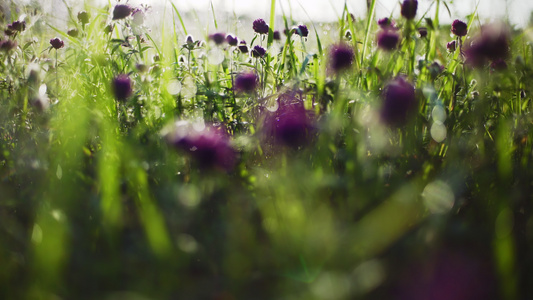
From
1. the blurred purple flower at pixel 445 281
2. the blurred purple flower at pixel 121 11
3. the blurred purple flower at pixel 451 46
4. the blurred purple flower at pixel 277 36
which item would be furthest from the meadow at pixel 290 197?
the blurred purple flower at pixel 277 36

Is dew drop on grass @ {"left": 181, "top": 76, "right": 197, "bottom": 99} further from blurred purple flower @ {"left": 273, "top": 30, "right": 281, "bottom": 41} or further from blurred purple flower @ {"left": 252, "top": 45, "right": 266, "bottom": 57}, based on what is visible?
blurred purple flower @ {"left": 273, "top": 30, "right": 281, "bottom": 41}

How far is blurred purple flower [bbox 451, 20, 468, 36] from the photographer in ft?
4.27

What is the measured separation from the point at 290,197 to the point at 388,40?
65 centimetres

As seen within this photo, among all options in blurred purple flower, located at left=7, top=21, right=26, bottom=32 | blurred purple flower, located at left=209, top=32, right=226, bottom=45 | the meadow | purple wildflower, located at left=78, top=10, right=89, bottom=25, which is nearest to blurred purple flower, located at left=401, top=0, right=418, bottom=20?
the meadow

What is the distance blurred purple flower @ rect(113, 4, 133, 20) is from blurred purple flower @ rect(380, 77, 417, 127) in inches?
41.7

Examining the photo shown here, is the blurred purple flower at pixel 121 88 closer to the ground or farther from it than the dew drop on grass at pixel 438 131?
farther from it

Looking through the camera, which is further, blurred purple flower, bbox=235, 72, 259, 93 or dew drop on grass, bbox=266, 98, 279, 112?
blurred purple flower, bbox=235, 72, 259, 93

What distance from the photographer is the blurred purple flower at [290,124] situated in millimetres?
922

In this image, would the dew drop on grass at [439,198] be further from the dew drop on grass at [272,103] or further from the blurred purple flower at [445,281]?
the dew drop on grass at [272,103]

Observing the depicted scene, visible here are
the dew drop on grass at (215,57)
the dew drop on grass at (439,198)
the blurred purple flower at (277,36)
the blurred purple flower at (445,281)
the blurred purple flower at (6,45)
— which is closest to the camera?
the blurred purple flower at (445,281)

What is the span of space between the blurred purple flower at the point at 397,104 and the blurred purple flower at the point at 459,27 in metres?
0.53

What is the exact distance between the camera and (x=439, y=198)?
717 millimetres

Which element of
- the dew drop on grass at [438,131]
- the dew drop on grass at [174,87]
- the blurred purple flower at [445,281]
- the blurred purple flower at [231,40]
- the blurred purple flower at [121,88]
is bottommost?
the blurred purple flower at [445,281]

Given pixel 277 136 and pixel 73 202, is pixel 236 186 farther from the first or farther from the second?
pixel 73 202
